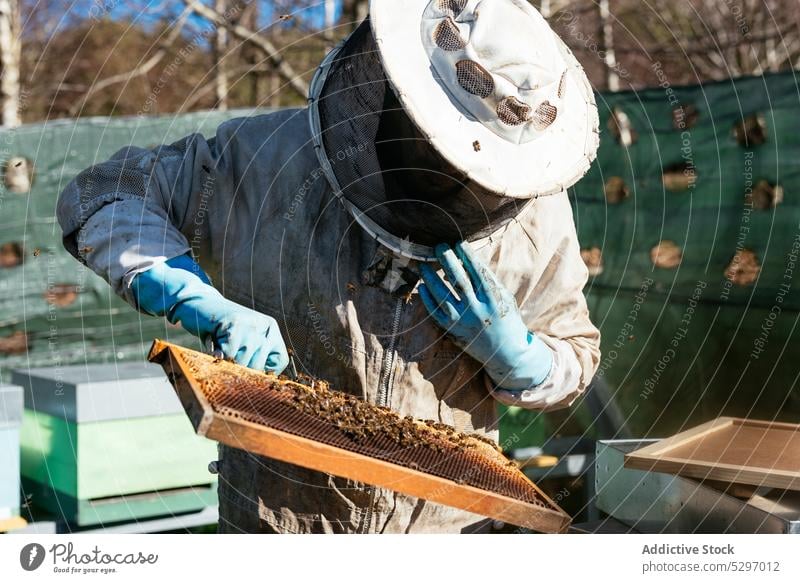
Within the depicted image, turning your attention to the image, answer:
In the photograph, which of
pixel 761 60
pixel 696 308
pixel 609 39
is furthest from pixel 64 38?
pixel 696 308

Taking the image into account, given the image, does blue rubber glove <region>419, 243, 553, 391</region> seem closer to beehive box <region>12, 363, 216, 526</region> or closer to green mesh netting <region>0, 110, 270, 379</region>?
beehive box <region>12, 363, 216, 526</region>

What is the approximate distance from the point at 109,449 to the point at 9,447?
1.34 feet

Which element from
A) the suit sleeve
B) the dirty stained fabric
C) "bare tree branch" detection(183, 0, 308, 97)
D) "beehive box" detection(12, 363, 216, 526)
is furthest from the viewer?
"bare tree branch" detection(183, 0, 308, 97)

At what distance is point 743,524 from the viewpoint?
7.87 ft

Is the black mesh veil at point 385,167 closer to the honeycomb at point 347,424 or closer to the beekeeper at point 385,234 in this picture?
the beekeeper at point 385,234

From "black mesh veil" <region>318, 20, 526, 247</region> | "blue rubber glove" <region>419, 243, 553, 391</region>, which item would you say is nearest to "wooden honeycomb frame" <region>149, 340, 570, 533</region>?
"blue rubber glove" <region>419, 243, 553, 391</region>

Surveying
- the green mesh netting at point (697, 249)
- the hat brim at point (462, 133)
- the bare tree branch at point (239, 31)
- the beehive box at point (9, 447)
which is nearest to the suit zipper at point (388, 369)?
the hat brim at point (462, 133)

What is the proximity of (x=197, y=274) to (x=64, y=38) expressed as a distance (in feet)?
36.7

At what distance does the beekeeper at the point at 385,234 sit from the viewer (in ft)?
6.57

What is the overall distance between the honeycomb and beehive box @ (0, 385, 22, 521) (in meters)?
1.88

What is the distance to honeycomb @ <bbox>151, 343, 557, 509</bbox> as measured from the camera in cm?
195

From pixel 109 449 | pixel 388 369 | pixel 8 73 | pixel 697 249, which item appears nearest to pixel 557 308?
pixel 388 369

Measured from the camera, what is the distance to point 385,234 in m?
2.24

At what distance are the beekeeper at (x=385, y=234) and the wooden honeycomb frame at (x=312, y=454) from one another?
171 millimetres
